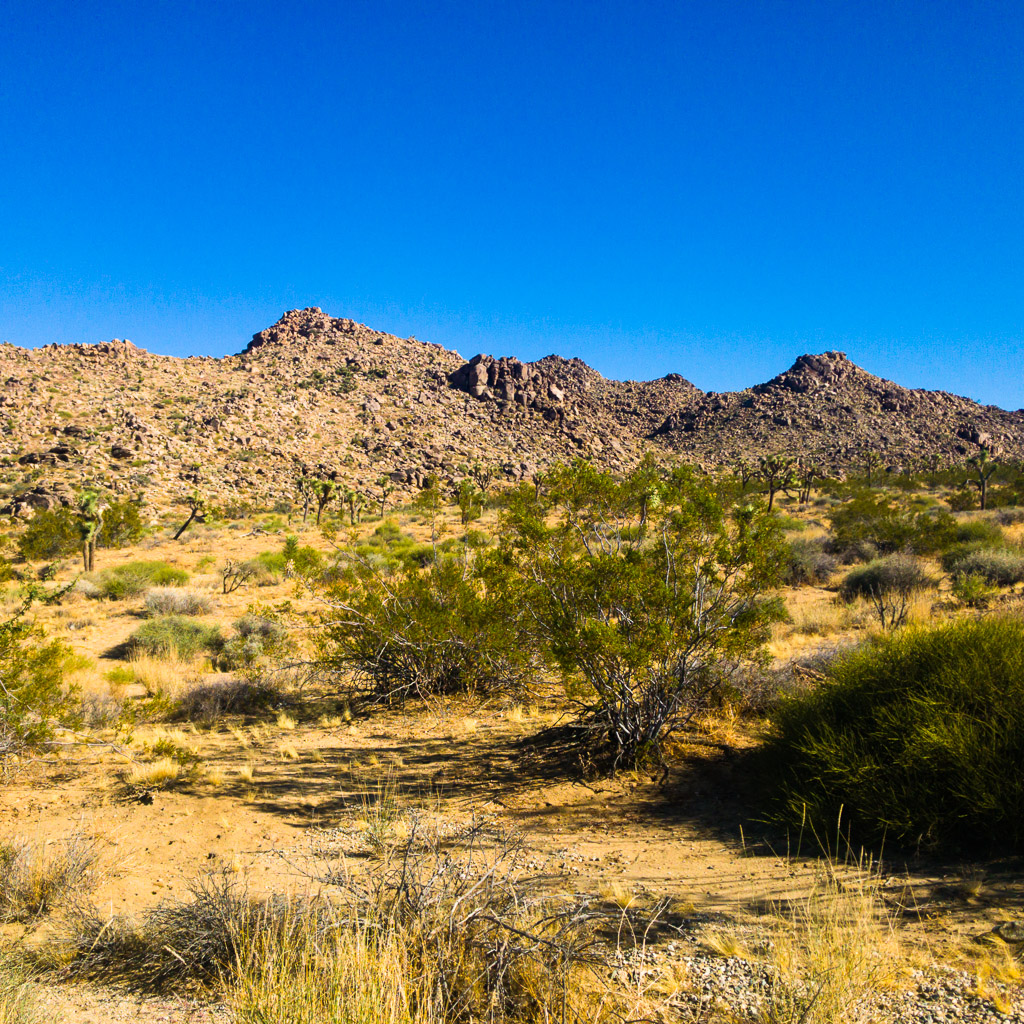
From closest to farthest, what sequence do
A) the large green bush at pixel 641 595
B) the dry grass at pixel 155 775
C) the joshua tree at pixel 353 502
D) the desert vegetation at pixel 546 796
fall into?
the desert vegetation at pixel 546 796, the large green bush at pixel 641 595, the dry grass at pixel 155 775, the joshua tree at pixel 353 502

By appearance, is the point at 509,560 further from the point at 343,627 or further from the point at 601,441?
the point at 601,441

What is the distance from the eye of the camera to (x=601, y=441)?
87125 millimetres

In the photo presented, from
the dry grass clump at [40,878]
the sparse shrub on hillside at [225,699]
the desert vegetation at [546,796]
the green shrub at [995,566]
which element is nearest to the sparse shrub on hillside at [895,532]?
the green shrub at [995,566]

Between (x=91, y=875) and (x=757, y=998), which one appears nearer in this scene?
(x=757, y=998)

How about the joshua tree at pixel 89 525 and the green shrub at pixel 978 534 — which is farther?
the joshua tree at pixel 89 525

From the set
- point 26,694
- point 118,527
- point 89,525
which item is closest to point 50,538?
point 89,525

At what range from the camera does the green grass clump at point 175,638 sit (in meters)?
11.8

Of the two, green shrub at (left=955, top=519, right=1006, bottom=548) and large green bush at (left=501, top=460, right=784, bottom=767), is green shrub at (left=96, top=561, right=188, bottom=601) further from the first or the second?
green shrub at (left=955, top=519, right=1006, bottom=548)

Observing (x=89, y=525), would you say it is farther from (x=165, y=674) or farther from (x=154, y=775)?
(x=154, y=775)

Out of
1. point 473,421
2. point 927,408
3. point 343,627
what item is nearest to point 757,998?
point 343,627

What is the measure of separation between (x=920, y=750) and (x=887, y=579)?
12154 millimetres

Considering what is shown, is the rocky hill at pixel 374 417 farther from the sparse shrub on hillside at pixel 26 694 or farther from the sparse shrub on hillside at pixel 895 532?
the sparse shrub on hillside at pixel 895 532

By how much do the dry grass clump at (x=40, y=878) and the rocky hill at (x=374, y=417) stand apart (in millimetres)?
35916

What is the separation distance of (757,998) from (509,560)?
460 cm
